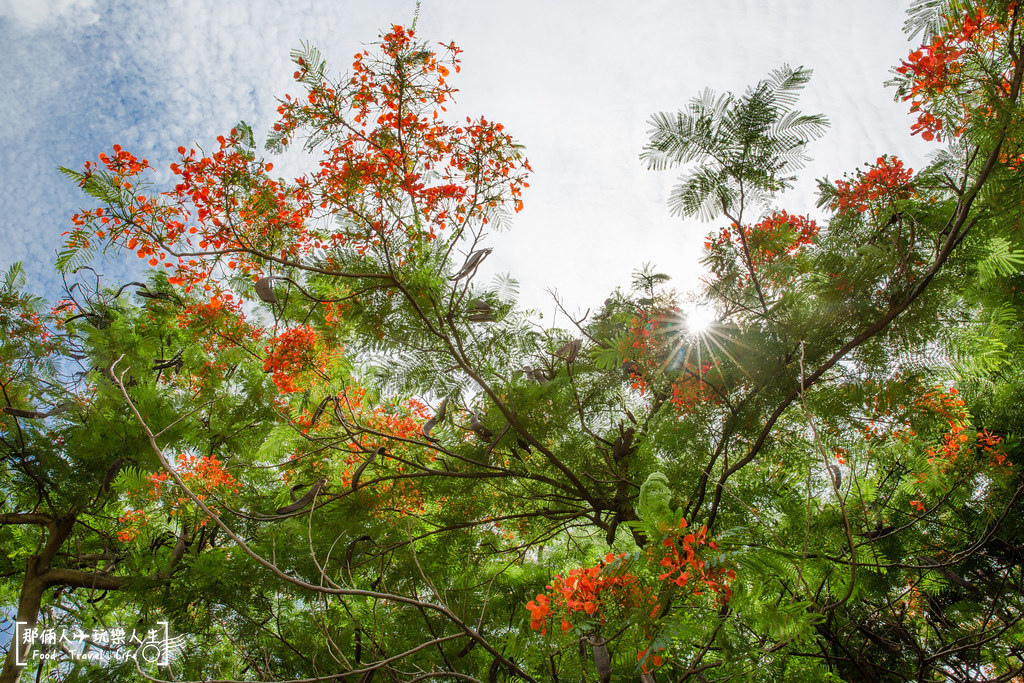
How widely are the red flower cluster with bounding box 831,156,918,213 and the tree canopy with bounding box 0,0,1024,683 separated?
0.8 inches

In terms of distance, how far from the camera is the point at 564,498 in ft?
11.6

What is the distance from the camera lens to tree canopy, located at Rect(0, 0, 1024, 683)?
2.10 meters

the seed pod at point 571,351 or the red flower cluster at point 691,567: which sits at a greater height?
the seed pod at point 571,351

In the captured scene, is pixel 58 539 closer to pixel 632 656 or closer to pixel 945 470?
pixel 632 656

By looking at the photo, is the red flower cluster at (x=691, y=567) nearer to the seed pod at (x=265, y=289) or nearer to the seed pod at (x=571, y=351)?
the seed pod at (x=571, y=351)

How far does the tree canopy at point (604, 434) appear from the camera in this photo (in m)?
2.10

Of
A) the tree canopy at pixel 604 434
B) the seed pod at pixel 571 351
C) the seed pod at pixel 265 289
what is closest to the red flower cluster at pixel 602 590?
the tree canopy at pixel 604 434

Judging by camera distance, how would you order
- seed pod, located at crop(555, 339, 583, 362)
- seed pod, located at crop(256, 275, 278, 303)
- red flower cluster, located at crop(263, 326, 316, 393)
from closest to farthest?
seed pod, located at crop(256, 275, 278, 303) → seed pod, located at crop(555, 339, 583, 362) → red flower cluster, located at crop(263, 326, 316, 393)

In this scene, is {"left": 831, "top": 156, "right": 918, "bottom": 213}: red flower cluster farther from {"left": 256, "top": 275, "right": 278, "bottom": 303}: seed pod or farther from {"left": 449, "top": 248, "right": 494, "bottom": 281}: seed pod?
{"left": 256, "top": 275, "right": 278, "bottom": 303}: seed pod

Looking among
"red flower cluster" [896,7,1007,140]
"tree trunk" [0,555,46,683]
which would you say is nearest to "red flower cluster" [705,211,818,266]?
"red flower cluster" [896,7,1007,140]

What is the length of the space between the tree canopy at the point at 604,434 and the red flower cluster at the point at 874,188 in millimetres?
21

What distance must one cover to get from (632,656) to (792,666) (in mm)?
1183

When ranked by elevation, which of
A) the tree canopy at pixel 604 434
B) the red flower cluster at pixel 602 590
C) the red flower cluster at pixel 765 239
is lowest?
the red flower cluster at pixel 602 590

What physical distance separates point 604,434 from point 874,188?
2.22 m
